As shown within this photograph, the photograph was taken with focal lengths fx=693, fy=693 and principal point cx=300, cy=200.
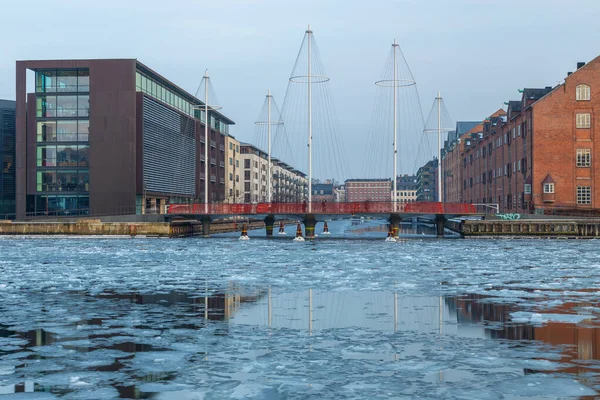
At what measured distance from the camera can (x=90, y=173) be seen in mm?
86312

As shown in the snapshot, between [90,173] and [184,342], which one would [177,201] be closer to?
[90,173]

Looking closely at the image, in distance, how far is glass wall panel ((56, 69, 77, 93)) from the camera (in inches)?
3462

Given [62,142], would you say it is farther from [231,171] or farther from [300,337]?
[300,337]

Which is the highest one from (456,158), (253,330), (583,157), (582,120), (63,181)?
(456,158)

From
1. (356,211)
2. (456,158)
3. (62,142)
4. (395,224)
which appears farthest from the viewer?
(456,158)

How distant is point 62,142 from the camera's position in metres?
87.1

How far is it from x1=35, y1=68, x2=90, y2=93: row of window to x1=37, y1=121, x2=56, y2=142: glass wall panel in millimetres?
4242

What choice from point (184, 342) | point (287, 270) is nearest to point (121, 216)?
point (287, 270)

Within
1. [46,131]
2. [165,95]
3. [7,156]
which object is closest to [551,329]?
[46,131]

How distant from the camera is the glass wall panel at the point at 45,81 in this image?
87.9 m

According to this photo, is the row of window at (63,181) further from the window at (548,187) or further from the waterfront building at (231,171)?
the window at (548,187)

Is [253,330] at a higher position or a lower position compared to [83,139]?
lower

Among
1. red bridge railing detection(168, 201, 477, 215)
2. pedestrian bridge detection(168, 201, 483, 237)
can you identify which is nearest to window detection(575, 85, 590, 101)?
pedestrian bridge detection(168, 201, 483, 237)

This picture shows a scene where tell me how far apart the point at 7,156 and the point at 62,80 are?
20.8 meters
